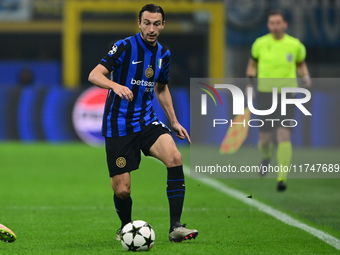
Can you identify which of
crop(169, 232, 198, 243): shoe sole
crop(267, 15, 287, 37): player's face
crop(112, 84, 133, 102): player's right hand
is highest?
crop(267, 15, 287, 37): player's face

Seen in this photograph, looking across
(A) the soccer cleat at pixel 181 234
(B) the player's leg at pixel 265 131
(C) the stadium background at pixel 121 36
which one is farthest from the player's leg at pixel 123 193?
(C) the stadium background at pixel 121 36

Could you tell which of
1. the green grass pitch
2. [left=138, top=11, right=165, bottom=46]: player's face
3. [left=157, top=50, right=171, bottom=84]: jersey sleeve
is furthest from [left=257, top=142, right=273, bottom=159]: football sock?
[left=138, top=11, right=165, bottom=46]: player's face

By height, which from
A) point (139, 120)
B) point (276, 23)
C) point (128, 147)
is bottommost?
point (128, 147)

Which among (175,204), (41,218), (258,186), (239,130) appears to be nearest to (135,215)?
(41,218)

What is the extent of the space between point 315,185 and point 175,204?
5084 mm

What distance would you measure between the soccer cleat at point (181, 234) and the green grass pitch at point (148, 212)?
0.20ft

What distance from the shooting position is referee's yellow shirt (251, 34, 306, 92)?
35.3 ft

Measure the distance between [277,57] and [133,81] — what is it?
15.3 ft

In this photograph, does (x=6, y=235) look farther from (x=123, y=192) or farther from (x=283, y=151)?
(x=283, y=151)

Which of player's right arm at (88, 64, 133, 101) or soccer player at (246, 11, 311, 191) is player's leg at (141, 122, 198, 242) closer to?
player's right arm at (88, 64, 133, 101)

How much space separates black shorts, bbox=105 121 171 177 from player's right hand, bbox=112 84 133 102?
0.62 metres

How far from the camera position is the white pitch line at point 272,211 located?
6.75m

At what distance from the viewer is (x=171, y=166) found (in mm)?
6414

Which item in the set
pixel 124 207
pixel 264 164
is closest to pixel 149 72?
pixel 124 207
